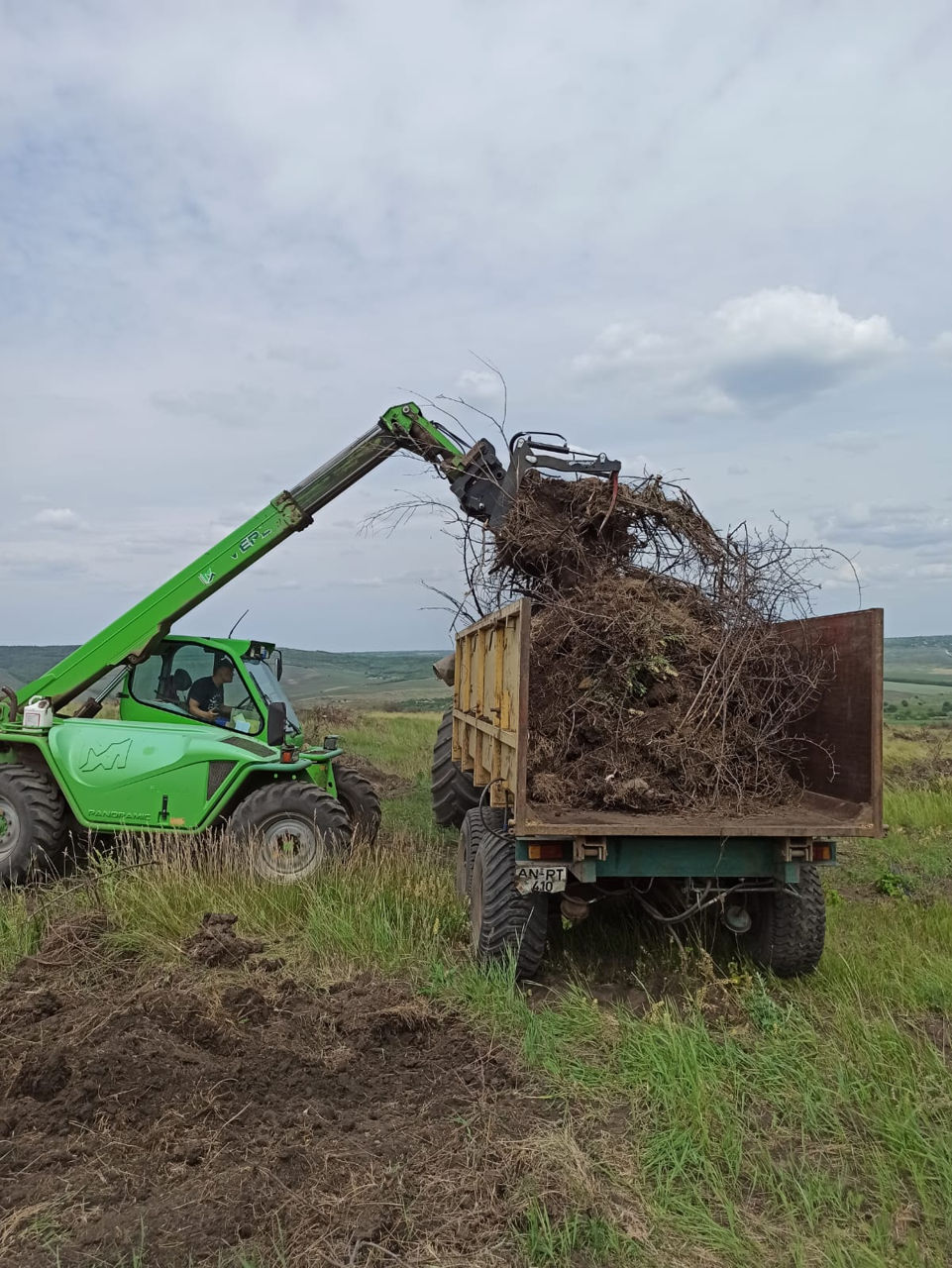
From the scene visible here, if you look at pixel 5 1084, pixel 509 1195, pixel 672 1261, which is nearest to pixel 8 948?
pixel 5 1084

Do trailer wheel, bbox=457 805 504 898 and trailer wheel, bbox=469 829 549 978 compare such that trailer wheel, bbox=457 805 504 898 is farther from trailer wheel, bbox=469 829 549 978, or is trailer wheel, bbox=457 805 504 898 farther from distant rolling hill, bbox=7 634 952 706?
distant rolling hill, bbox=7 634 952 706

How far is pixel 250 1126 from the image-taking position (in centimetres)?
372

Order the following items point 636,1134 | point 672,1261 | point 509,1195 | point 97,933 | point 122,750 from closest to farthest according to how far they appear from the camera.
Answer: point 672,1261 < point 509,1195 < point 636,1134 < point 97,933 < point 122,750

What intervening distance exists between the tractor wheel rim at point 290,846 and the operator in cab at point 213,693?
1.27 metres

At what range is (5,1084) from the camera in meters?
3.99

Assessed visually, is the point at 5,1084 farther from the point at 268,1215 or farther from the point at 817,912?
the point at 817,912

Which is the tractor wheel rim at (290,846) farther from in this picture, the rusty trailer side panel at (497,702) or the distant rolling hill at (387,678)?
the distant rolling hill at (387,678)

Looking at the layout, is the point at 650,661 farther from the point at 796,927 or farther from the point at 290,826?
the point at 290,826

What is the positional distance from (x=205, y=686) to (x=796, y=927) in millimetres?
5146

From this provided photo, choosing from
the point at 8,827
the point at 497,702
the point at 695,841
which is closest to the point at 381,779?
the point at 8,827

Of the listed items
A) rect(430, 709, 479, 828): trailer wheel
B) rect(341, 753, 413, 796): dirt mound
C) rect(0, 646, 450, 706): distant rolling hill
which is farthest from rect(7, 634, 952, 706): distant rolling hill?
rect(430, 709, 479, 828): trailer wheel

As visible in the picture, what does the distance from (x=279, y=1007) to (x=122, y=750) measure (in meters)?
3.51

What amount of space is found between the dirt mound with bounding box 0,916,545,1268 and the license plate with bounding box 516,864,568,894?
0.73m

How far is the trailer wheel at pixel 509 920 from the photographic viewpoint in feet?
17.2
